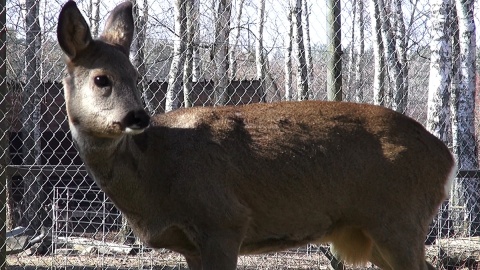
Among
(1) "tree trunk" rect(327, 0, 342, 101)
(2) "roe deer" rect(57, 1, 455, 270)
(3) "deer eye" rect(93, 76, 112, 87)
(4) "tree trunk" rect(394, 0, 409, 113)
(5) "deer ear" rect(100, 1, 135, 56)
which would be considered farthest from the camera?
(4) "tree trunk" rect(394, 0, 409, 113)

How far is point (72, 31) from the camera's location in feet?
18.6

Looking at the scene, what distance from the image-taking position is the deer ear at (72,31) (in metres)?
5.60

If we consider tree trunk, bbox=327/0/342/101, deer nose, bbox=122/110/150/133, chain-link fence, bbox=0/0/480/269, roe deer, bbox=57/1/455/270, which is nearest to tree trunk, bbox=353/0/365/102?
chain-link fence, bbox=0/0/480/269

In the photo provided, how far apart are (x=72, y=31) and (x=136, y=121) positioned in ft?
2.98

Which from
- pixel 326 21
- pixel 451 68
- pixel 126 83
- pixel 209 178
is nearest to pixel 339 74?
pixel 326 21


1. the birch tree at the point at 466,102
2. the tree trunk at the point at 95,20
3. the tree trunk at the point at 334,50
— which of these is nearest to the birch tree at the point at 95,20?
the tree trunk at the point at 95,20

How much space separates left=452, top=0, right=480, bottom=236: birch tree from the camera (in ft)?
45.2

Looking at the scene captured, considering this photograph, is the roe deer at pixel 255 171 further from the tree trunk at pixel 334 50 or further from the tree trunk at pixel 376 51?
the tree trunk at pixel 376 51

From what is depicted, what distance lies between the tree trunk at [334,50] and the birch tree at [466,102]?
5.48 m

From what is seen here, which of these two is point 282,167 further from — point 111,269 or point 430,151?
point 111,269

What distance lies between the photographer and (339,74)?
26.8 ft

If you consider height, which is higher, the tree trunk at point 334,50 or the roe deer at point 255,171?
the tree trunk at point 334,50

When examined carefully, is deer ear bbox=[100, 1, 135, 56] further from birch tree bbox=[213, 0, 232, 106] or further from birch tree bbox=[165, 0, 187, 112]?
birch tree bbox=[165, 0, 187, 112]

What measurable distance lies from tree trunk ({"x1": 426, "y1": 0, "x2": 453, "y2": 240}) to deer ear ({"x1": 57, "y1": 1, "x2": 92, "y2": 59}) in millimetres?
7723
